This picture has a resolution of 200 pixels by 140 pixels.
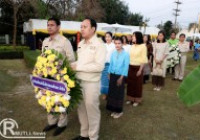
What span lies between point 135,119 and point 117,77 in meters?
0.90

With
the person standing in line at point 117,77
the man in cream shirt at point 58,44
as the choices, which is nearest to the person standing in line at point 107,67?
the person standing in line at point 117,77

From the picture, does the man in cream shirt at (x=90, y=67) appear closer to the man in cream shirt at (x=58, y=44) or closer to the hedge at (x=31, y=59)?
the man in cream shirt at (x=58, y=44)

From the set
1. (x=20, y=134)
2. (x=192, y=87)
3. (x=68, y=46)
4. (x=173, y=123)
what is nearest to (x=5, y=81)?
(x=20, y=134)

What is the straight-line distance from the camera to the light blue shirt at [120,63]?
15.6ft

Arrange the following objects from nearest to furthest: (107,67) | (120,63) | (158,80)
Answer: (120,63), (107,67), (158,80)

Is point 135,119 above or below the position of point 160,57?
below

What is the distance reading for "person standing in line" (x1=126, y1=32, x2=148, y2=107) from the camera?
541 centimetres

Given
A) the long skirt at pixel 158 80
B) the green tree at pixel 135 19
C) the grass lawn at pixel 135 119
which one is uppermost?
the green tree at pixel 135 19

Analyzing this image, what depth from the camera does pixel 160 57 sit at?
6926mm

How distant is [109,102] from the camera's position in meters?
5.00

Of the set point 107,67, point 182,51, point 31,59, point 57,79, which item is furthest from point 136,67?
point 31,59

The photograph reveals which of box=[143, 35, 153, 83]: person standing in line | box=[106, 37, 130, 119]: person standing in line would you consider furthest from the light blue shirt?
box=[143, 35, 153, 83]: person standing in line

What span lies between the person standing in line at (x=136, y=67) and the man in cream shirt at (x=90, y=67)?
6.39ft

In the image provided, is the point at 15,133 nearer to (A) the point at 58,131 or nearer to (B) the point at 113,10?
(A) the point at 58,131
